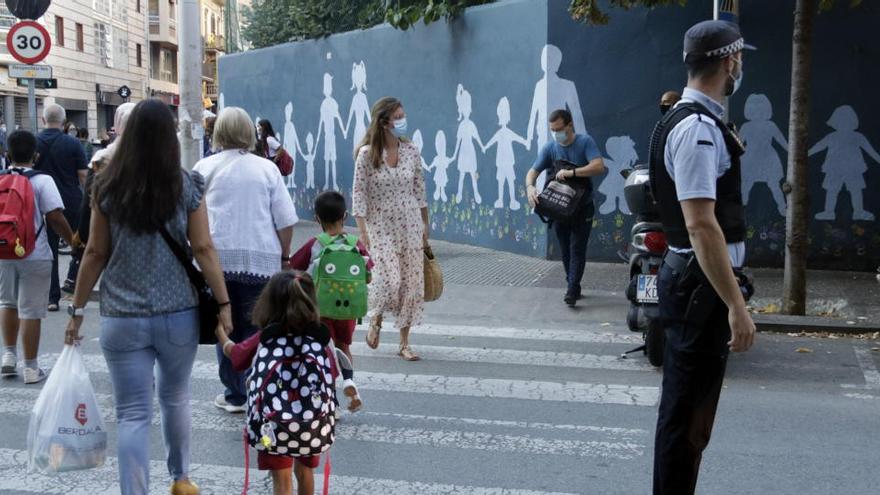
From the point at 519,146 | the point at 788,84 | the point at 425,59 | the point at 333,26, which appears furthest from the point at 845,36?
the point at 333,26

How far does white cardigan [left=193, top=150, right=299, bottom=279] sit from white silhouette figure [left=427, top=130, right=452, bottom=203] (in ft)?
31.8

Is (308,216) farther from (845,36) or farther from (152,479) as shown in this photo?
(152,479)

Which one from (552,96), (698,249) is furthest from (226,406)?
(552,96)

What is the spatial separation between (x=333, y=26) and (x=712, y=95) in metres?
17.7

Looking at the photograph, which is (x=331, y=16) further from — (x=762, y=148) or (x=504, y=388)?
(x=504, y=388)

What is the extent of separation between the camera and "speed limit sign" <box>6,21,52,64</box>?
12320 mm

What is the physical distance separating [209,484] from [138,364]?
1101mm

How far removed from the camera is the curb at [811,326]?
9047 millimetres

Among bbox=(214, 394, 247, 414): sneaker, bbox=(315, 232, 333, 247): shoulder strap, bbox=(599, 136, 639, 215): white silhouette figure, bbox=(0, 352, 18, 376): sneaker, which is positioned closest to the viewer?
bbox=(315, 232, 333, 247): shoulder strap

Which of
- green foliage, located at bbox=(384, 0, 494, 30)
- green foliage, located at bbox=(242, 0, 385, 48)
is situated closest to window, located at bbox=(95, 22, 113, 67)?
green foliage, located at bbox=(242, 0, 385, 48)

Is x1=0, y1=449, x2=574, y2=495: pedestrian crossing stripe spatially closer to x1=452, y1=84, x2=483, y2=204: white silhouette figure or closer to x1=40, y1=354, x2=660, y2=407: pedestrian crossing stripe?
x1=40, y1=354, x2=660, y2=407: pedestrian crossing stripe

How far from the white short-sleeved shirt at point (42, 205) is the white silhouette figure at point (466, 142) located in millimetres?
8329

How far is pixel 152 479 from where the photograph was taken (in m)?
5.23

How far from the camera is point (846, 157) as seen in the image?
12055 millimetres
